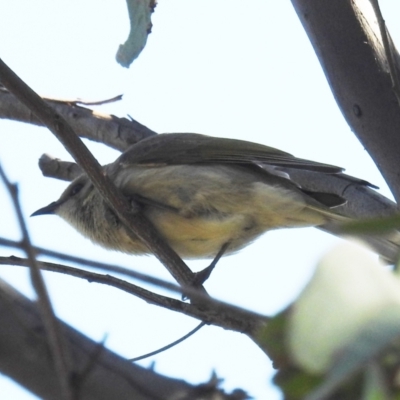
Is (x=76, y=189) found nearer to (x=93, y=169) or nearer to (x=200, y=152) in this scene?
(x=200, y=152)

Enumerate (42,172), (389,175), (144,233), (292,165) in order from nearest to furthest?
1. (389,175)
2. (144,233)
3. (292,165)
4. (42,172)

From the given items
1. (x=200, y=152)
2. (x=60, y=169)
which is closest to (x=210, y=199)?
(x=200, y=152)

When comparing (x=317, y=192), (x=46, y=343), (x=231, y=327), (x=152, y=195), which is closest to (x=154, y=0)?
(x=152, y=195)

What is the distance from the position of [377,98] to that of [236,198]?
129cm

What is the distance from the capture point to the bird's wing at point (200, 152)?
5.38m

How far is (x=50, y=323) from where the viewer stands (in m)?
1.50

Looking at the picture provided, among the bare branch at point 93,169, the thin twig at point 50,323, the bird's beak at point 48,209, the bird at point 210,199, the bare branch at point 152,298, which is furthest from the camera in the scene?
the bird's beak at point 48,209

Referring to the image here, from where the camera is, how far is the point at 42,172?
628 centimetres

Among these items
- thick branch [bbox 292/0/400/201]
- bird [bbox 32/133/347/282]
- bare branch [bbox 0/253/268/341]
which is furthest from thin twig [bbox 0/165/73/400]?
bird [bbox 32/133/347/282]

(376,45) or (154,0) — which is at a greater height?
(154,0)

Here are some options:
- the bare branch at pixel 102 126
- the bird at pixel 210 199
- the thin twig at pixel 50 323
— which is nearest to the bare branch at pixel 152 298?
the thin twig at pixel 50 323

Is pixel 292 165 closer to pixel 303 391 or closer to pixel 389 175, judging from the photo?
pixel 389 175

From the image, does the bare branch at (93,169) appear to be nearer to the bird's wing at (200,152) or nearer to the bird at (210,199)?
the bird at (210,199)

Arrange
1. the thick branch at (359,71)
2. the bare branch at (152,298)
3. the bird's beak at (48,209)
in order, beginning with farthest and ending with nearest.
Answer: the bird's beak at (48,209)
the thick branch at (359,71)
the bare branch at (152,298)
